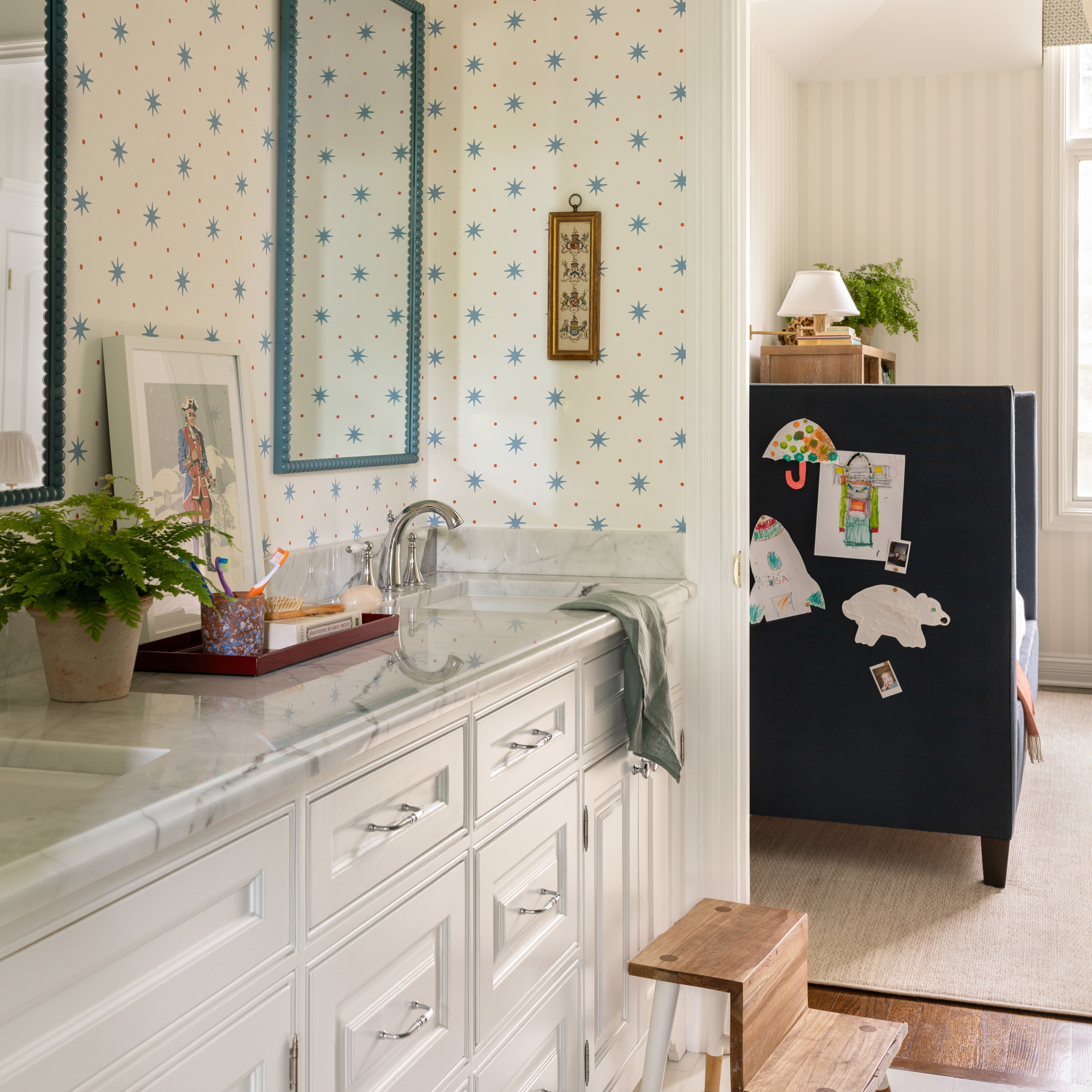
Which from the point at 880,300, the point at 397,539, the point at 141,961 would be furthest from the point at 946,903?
the point at 880,300

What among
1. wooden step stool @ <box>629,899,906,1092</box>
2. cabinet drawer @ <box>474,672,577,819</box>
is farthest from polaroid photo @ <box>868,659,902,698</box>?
cabinet drawer @ <box>474,672,577,819</box>

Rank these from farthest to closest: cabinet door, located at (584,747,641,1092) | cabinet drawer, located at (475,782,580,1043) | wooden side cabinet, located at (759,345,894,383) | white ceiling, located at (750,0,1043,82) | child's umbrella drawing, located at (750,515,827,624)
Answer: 1. white ceiling, located at (750,0,1043,82)
2. wooden side cabinet, located at (759,345,894,383)
3. child's umbrella drawing, located at (750,515,827,624)
4. cabinet door, located at (584,747,641,1092)
5. cabinet drawer, located at (475,782,580,1043)

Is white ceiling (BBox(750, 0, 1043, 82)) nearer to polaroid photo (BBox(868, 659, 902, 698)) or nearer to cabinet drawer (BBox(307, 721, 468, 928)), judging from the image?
polaroid photo (BBox(868, 659, 902, 698))

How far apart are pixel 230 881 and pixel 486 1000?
64 centimetres

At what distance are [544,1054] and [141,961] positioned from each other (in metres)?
1.01

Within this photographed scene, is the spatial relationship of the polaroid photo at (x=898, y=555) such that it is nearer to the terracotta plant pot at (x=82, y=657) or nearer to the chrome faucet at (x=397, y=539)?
the chrome faucet at (x=397, y=539)

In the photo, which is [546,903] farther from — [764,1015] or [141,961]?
[141,961]

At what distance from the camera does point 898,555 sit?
10.5ft

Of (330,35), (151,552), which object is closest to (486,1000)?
(151,552)

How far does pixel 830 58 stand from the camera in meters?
5.43

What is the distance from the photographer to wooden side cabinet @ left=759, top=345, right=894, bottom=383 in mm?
4660

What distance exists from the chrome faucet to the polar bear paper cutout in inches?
54.4

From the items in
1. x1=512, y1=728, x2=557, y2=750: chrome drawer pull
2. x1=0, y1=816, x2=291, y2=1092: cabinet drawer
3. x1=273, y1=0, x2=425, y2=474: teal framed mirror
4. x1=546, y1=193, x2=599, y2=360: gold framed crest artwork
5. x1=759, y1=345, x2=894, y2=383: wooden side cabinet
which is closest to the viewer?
x1=0, y1=816, x2=291, y2=1092: cabinet drawer

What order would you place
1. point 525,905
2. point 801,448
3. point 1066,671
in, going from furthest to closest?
point 1066,671 → point 801,448 → point 525,905
